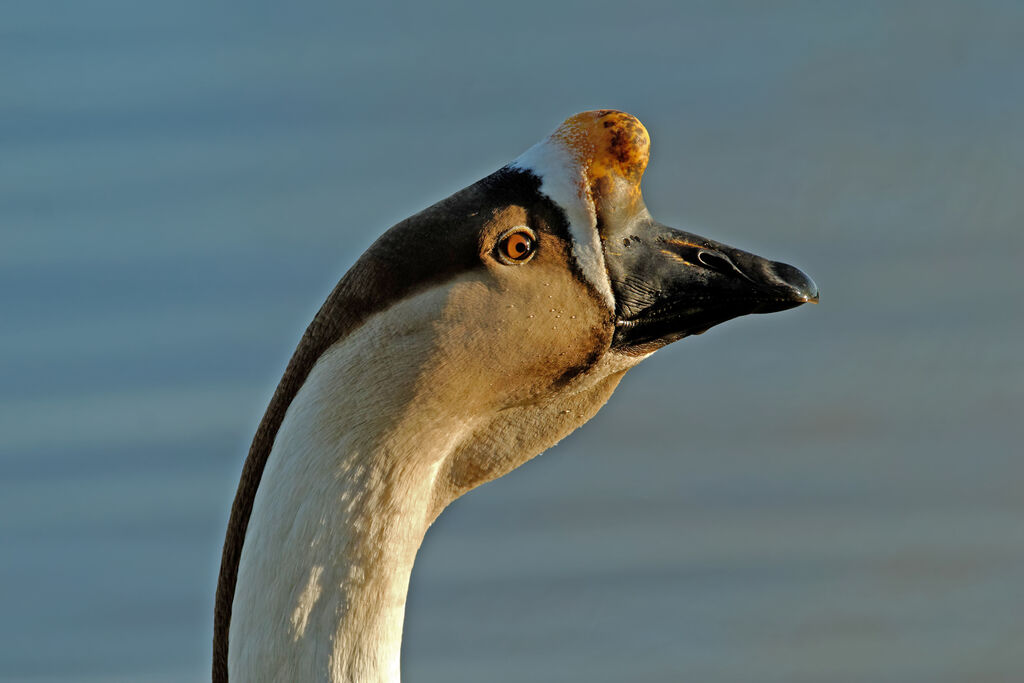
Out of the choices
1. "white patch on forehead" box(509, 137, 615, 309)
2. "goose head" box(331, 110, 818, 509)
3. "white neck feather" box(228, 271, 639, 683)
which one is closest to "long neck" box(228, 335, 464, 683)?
"white neck feather" box(228, 271, 639, 683)

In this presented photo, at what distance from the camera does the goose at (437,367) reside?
329 centimetres

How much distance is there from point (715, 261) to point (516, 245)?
0.62 meters

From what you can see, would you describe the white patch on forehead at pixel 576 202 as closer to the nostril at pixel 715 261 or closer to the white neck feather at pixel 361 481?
the white neck feather at pixel 361 481

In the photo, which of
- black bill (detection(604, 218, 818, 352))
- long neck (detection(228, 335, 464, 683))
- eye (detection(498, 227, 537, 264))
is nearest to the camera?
long neck (detection(228, 335, 464, 683))

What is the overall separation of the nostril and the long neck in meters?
0.95

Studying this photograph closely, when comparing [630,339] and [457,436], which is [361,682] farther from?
[630,339]

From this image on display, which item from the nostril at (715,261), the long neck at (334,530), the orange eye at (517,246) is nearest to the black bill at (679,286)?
the nostril at (715,261)

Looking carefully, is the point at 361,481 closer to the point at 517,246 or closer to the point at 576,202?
the point at 517,246

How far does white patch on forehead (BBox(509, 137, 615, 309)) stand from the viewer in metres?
3.53

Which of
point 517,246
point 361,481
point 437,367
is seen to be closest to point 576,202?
point 517,246

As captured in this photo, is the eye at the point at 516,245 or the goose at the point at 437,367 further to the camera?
the eye at the point at 516,245

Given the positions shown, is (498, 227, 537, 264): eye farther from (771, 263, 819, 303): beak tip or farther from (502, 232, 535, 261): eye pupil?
(771, 263, 819, 303): beak tip

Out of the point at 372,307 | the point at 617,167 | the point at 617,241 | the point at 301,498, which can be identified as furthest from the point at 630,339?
the point at 301,498

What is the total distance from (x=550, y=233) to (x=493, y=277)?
233mm
